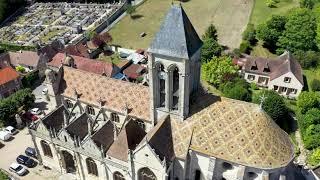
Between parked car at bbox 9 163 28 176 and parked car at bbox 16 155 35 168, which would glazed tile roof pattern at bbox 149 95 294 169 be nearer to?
parked car at bbox 16 155 35 168

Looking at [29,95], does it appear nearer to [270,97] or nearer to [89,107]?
[89,107]

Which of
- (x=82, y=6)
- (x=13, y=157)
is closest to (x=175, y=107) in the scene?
(x=13, y=157)

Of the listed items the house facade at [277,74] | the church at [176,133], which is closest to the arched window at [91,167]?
the church at [176,133]

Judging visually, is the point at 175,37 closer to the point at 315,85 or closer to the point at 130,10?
the point at 315,85

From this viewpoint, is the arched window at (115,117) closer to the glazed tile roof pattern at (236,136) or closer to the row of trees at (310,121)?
the glazed tile roof pattern at (236,136)

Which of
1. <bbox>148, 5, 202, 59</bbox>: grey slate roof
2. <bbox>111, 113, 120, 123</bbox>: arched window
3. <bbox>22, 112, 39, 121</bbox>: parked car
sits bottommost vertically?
<bbox>22, 112, 39, 121</bbox>: parked car

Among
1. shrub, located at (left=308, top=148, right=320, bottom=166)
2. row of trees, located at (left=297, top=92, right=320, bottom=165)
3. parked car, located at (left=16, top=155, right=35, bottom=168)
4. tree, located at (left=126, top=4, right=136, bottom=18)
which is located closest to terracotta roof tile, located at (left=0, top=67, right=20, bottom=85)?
parked car, located at (left=16, top=155, right=35, bottom=168)
